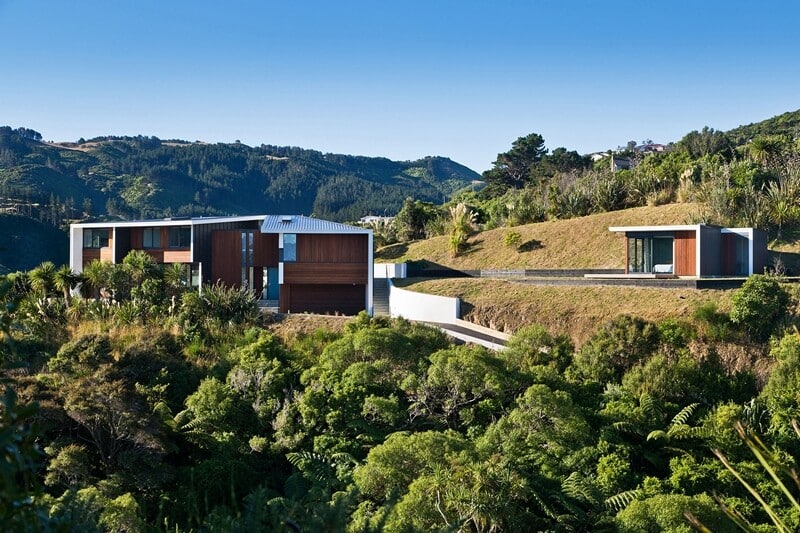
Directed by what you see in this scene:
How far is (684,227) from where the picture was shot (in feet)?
87.2

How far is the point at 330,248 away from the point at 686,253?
11985 millimetres

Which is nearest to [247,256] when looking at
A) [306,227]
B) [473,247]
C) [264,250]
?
[264,250]

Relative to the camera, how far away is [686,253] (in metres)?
26.9

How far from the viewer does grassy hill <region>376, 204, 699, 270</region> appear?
32.8 meters

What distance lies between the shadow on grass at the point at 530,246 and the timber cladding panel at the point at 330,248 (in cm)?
972

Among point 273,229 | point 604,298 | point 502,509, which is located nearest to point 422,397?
point 502,509

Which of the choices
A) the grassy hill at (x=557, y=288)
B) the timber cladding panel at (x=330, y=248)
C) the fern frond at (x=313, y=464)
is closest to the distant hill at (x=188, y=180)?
the grassy hill at (x=557, y=288)

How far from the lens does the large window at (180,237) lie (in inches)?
1163

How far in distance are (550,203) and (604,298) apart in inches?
602

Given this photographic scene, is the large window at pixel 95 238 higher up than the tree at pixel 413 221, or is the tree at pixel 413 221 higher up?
the tree at pixel 413 221

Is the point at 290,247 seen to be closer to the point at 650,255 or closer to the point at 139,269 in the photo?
the point at 139,269

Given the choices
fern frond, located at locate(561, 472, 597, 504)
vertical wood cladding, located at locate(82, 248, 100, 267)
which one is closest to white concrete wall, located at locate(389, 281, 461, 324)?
fern frond, located at locate(561, 472, 597, 504)

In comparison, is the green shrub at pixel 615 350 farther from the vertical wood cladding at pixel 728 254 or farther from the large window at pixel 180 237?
the large window at pixel 180 237

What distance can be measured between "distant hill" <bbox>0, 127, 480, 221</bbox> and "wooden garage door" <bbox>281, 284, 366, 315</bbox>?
50.4m
